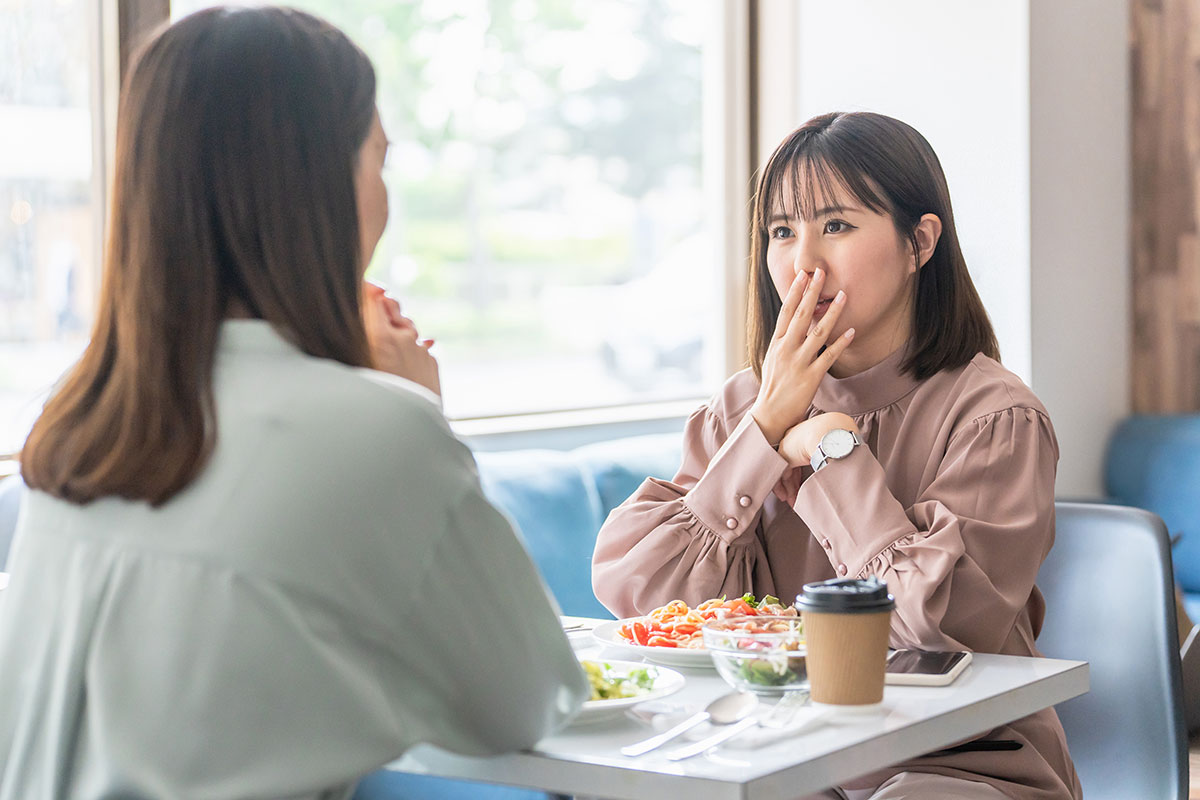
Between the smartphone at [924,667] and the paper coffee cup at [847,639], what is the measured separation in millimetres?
117

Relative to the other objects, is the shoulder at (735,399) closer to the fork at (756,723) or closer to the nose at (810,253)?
the nose at (810,253)

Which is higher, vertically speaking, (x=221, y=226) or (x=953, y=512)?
(x=221, y=226)

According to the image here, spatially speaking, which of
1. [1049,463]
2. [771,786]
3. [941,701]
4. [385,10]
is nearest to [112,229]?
[771,786]

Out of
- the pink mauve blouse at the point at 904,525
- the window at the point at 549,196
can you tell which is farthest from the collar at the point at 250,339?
the window at the point at 549,196

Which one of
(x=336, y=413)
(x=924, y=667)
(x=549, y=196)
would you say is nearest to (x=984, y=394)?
(x=924, y=667)

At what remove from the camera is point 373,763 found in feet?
3.27

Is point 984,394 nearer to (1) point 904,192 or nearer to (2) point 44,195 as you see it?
(1) point 904,192

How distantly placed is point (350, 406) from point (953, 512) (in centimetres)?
86

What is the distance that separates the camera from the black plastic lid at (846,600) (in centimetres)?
116

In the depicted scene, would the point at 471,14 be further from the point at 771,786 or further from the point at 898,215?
the point at 771,786

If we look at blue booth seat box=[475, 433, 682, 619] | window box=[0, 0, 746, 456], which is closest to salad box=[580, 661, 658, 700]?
blue booth seat box=[475, 433, 682, 619]

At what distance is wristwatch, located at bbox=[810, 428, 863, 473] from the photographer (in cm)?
166

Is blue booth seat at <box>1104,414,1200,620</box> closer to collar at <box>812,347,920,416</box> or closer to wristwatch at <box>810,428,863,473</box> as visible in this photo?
collar at <box>812,347,920,416</box>

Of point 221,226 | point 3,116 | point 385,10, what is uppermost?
point 385,10
